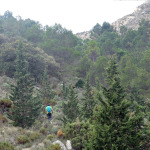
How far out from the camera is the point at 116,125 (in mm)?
6645

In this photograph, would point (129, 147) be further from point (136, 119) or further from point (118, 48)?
point (118, 48)

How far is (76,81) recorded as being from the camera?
3183cm

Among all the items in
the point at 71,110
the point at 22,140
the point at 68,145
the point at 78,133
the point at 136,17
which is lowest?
the point at 68,145

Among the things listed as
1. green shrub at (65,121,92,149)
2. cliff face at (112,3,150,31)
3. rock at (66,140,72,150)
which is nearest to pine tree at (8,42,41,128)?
green shrub at (65,121,92,149)

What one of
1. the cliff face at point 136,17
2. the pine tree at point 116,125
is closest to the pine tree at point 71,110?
the pine tree at point 116,125

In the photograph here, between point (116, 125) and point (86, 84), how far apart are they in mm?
7590

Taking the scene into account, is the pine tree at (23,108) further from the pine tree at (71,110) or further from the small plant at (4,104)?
the pine tree at (71,110)

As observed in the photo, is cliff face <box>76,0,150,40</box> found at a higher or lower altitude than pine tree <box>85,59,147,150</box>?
higher

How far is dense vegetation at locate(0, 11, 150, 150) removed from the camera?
22.4ft

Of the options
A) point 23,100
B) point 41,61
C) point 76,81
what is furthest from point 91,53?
point 23,100

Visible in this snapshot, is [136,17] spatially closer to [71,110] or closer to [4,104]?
[71,110]

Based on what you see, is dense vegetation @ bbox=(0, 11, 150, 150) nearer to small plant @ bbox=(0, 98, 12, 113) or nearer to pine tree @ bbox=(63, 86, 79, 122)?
pine tree @ bbox=(63, 86, 79, 122)

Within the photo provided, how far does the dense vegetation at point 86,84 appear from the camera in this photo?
6.82m

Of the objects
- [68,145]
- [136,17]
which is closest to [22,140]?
[68,145]
